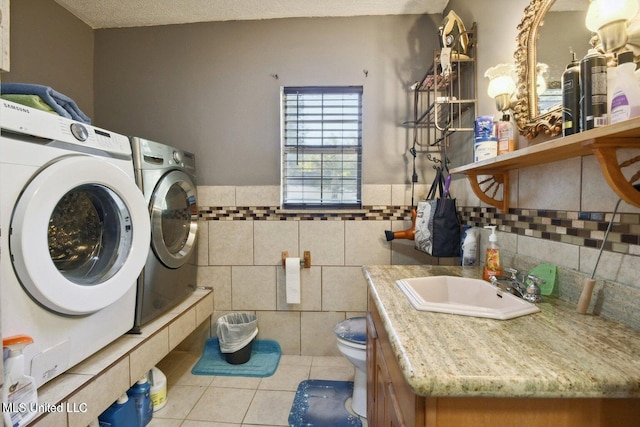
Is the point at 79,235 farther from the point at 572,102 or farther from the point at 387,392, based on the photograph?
the point at 572,102

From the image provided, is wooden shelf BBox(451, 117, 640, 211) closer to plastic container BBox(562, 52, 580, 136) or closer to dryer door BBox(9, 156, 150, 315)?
plastic container BBox(562, 52, 580, 136)

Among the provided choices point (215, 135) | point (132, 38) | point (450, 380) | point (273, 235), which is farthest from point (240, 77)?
point (450, 380)

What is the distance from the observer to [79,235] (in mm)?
1198

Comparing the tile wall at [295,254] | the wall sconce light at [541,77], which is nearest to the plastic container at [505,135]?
the wall sconce light at [541,77]

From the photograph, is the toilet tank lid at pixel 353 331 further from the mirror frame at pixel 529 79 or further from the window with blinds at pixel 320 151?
the mirror frame at pixel 529 79

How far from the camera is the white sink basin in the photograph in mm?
817

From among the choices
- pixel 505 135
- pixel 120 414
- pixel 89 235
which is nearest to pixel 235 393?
pixel 120 414

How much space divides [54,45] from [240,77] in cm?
116

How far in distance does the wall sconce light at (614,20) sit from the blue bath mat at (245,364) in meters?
2.08

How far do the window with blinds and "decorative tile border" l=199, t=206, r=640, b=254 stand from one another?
0.09 m

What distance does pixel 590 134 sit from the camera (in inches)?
24.1

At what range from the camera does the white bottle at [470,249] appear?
1448mm

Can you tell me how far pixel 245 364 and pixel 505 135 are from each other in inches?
77.5

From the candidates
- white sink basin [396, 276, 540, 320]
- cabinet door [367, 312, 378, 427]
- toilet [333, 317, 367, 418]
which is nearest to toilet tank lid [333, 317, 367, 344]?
toilet [333, 317, 367, 418]
